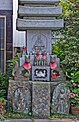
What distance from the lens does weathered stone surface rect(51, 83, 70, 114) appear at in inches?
228

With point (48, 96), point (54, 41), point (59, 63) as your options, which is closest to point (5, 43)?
point (54, 41)

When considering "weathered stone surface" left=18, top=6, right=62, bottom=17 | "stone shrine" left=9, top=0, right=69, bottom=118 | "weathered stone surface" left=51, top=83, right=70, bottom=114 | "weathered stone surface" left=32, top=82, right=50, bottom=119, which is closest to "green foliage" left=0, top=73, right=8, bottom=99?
"stone shrine" left=9, top=0, right=69, bottom=118

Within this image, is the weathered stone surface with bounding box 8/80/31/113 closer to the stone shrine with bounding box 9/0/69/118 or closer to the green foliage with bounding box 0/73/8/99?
the stone shrine with bounding box 9/0/69/118

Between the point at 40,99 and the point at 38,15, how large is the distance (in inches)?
71.9

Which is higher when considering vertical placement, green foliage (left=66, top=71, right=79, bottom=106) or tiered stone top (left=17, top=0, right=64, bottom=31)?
tiered stone top (left=17, top=0, right=64, bottom=31)

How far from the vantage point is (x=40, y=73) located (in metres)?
6.12

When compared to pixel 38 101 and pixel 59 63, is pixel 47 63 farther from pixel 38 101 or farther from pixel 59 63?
pixel 38 101

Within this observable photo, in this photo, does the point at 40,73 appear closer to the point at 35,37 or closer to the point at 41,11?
the point at 35,37

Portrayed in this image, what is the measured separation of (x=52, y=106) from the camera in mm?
5797

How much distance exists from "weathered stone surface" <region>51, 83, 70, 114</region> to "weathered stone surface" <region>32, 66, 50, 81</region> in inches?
17.8

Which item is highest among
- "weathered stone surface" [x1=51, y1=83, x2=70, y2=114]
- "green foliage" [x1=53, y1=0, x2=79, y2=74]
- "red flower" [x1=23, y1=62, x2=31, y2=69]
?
"green foliage" [x1=53, y1=0, x2=79, y2=74]

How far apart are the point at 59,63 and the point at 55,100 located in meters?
0.86

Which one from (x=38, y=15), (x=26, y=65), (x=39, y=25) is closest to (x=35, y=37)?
(x=39, y=25)

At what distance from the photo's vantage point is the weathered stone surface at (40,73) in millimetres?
6086
